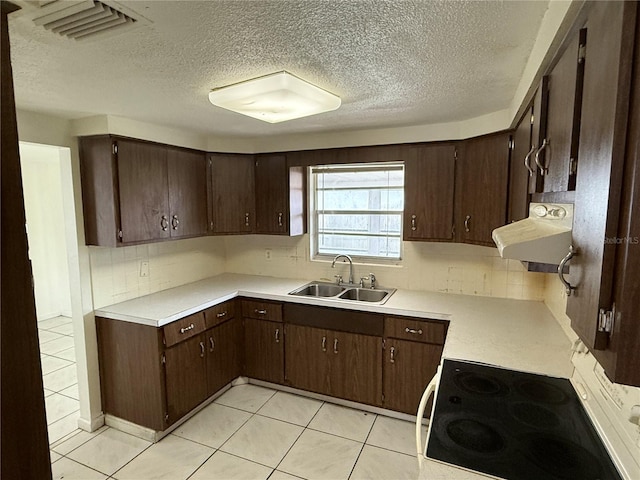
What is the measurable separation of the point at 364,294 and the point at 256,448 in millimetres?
1475

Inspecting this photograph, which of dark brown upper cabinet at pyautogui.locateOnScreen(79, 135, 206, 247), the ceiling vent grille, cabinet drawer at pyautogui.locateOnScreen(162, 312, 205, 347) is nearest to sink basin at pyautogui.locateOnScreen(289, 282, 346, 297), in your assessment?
cabinet drawer at pyautogui.locateOnScreen(162, 312, 205, 347)

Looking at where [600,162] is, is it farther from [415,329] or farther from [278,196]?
[278,196]

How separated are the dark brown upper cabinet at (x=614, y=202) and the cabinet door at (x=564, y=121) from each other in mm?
150

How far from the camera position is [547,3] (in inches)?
42.4

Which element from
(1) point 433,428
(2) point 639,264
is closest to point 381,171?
(1) point 433,428

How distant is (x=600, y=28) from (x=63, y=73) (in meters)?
2.01

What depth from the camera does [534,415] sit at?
4.36 ft

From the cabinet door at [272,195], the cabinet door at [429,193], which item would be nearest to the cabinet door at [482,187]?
the cabinet door at [429,193]

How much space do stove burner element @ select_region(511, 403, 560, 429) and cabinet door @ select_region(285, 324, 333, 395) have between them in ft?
5.36

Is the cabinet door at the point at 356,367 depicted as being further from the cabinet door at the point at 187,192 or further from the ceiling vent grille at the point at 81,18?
the ceiling vent grille at the point at 81,18

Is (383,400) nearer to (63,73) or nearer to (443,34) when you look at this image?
(443,34)

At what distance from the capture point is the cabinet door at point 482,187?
7.71 ft

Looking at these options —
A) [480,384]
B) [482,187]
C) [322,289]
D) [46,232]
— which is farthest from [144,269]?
[46,232]

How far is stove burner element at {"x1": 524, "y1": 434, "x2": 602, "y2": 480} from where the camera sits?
104 centimetres
